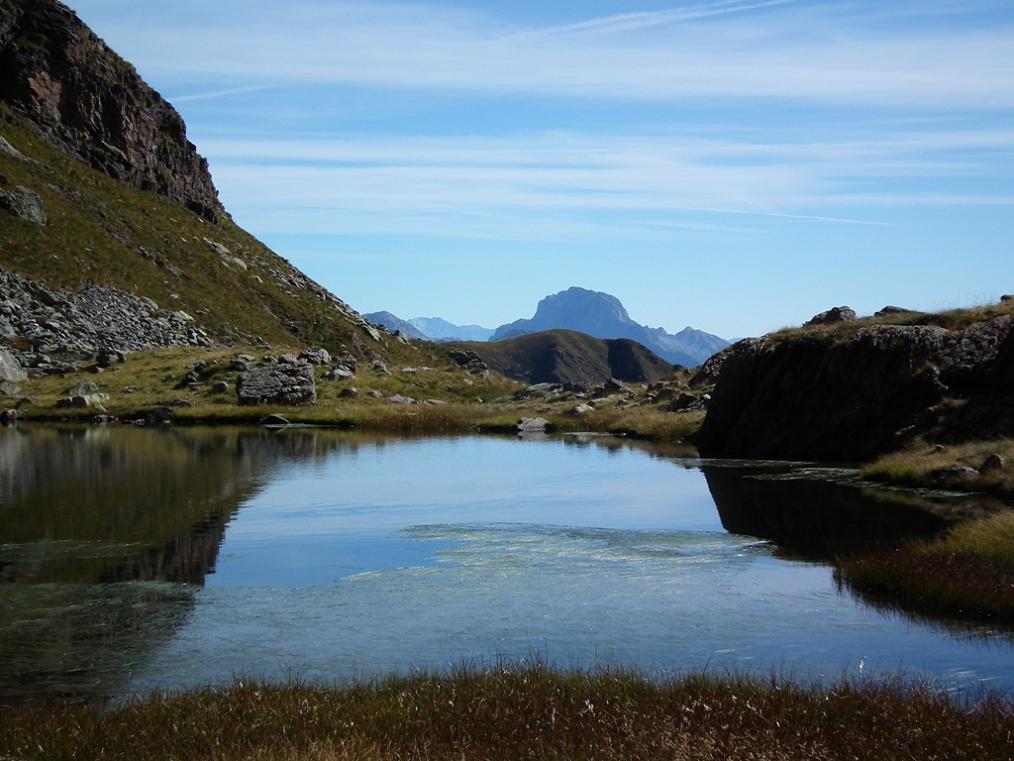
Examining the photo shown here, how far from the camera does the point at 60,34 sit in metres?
122

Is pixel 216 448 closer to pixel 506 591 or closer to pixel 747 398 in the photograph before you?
pixel 747 398

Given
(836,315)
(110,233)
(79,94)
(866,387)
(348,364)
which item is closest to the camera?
(866,387)

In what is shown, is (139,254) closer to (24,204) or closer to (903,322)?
(24,204)

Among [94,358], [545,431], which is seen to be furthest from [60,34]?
[545,431]

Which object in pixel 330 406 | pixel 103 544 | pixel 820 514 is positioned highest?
pixel 330 406

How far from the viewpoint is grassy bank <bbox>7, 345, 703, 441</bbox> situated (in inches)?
2901

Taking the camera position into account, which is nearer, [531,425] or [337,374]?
[531,425]

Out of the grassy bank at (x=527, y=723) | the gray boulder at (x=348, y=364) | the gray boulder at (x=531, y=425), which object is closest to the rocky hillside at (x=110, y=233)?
the gray boulder at (x=348, y=364)

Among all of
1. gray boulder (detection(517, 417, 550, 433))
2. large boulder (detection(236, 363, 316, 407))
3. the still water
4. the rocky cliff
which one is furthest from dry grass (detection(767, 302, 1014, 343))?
the rocky cliff

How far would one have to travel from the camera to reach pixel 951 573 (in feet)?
72.7

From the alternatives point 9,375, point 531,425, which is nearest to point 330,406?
point 531,425

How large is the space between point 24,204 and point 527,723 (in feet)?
322

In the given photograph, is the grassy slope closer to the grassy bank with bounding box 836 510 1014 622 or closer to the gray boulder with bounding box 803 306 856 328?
the gray boulder with bounding box 803 306 856 328

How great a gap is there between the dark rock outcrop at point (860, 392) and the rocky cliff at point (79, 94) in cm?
8974
